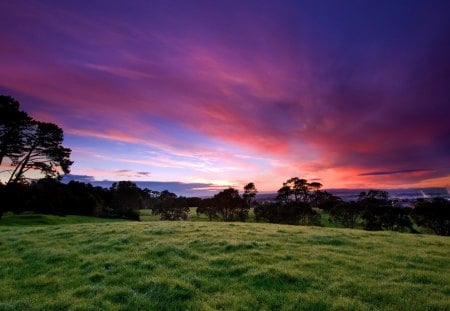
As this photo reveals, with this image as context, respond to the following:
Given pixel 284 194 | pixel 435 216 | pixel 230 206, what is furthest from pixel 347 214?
pixel 230 206

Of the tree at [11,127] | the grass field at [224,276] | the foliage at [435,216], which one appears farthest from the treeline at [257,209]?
the grass field at [224,276]

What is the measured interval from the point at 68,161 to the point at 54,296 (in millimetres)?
50863

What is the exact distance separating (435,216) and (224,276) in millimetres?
97611

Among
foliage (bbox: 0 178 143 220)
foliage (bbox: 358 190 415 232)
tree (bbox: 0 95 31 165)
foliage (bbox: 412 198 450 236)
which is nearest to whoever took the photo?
tree (bbox: 0 95 31 165)

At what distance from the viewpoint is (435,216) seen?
8775 cm

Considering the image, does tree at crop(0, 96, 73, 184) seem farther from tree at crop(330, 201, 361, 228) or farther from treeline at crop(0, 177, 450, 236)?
tree at crop(330, 201, 361, 228)

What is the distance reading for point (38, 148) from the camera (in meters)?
54.6

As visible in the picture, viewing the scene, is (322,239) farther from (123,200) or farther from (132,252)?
(123,200)

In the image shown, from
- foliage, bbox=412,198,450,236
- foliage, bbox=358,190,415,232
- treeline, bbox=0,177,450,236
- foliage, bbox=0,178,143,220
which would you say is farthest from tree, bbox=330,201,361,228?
foliage, bbox=0,178,143,220

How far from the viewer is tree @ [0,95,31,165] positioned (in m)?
50.0

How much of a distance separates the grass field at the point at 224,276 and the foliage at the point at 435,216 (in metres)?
82.0

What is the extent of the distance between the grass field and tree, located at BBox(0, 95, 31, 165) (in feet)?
130

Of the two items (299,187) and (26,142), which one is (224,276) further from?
(299,187)

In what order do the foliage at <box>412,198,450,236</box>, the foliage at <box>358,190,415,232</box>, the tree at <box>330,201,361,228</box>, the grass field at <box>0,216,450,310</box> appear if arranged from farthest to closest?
the tree at <box>330,201,361,228</box> → the foliage at <box>358,190,415,232</box> → the foliage at <box>412,198,450,236</box> → the grass field at <box>0,216,450,310</box>
